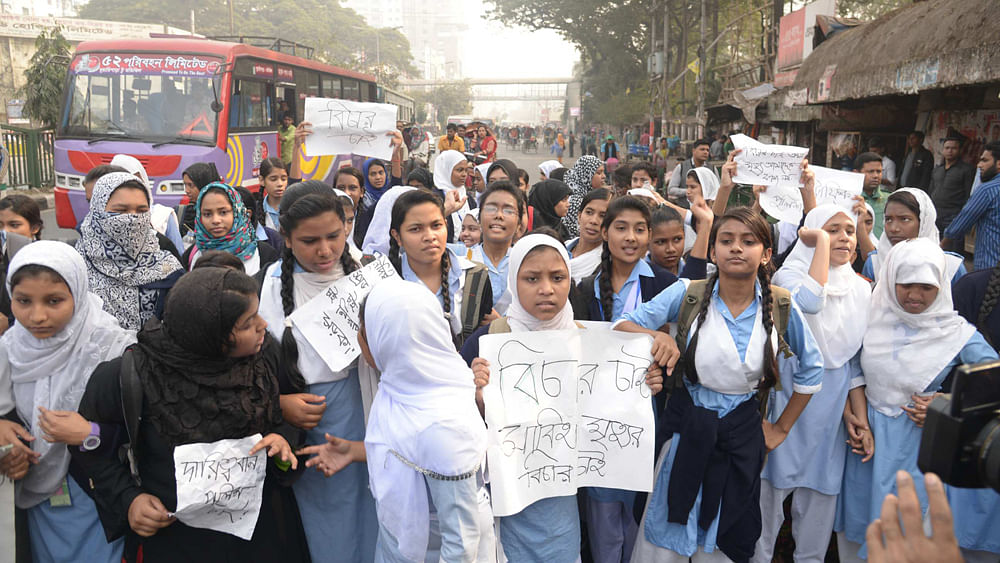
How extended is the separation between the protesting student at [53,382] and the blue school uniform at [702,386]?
1909 millimetres

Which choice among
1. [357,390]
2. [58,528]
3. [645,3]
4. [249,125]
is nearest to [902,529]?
[357,390]

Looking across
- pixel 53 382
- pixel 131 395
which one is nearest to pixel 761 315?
pixel 131 395

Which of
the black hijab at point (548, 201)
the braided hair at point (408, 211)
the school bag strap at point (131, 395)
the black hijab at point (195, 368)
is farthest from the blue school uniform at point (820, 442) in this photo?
the school bag strap at point (131, 395)

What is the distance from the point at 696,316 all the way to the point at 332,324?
1.33 metres

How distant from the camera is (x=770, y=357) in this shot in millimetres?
2596

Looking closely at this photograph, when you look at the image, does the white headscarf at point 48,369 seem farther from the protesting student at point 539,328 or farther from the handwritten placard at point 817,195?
the handwritten placard at point 817,195

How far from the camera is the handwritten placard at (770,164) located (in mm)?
4133

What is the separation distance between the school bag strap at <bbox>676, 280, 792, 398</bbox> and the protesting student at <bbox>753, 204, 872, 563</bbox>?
37cm

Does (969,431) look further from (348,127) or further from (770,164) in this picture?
(348,127)

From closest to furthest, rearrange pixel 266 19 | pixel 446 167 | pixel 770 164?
pixel 770 164, pixel 446 167, pixel 266 19

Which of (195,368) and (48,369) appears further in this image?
(48,369)

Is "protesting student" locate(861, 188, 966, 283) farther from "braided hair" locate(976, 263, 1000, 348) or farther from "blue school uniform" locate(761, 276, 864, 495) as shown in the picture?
"blue school uniform" locate(761, 276, 864, 495)

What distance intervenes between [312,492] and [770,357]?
1728 mm

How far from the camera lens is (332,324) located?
2.57m
